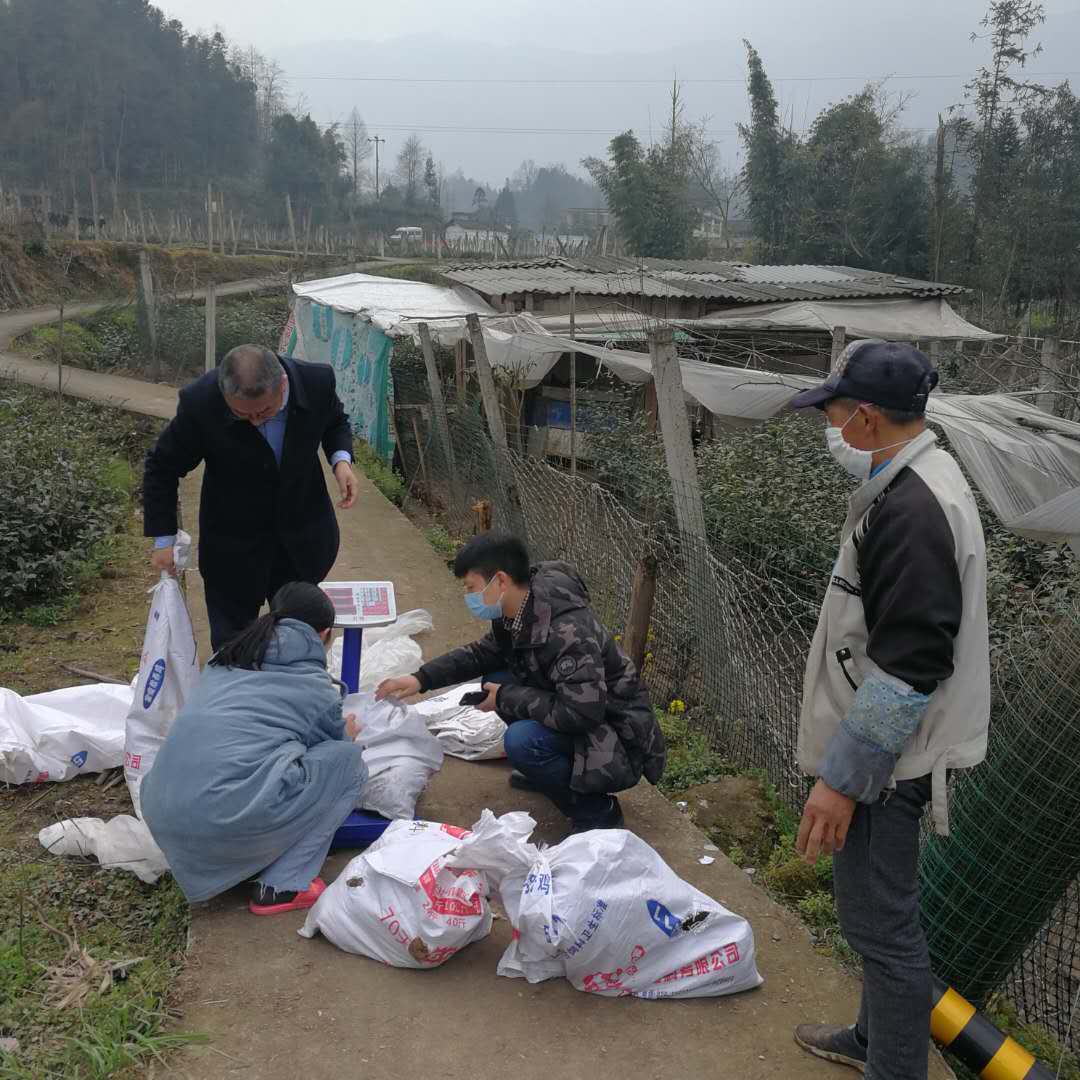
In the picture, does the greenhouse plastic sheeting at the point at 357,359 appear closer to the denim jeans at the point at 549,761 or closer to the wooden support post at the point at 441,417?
the wooden support post at the point at 441,417

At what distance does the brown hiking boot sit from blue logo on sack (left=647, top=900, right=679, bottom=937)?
0.36m

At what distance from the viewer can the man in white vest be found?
1.70 meters

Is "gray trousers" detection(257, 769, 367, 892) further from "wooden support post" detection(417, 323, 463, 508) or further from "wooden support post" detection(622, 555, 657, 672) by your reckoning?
"wooden support post" detection(417, 323, 463, 508)

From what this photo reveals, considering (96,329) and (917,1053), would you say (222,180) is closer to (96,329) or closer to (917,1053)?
(96,329)

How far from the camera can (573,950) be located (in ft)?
7.60

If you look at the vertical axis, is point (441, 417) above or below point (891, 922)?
above

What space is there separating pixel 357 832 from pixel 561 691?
2.53ft

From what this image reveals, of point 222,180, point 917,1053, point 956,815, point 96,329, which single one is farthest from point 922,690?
point 222,180

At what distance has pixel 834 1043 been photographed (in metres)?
2.22

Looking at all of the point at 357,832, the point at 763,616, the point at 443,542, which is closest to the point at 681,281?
the point at 443,542

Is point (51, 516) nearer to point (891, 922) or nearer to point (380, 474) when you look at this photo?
point (380, 474)

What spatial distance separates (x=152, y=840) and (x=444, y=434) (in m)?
5.25

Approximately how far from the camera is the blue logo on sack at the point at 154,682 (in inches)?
125

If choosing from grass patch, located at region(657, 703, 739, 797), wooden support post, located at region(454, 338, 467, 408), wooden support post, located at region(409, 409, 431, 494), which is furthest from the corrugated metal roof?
grass patch, located at region(657, 703, 739, 797)
